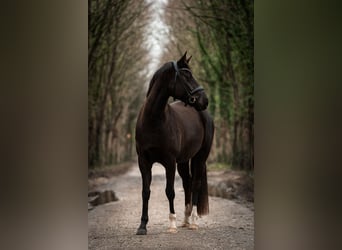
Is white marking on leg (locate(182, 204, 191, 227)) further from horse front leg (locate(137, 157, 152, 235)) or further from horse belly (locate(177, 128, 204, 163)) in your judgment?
horse belly (locate(177, 128, 204, 163))

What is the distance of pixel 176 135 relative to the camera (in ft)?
16.8

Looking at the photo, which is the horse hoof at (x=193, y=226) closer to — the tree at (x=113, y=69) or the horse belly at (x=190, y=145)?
the horse belly at (x=190, y=145)

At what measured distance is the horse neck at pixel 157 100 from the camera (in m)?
4.85

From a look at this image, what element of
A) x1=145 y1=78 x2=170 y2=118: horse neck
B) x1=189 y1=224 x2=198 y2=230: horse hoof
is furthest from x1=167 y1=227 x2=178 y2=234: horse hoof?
x1=145 y1=78 x2=170 y2=118: horse neck

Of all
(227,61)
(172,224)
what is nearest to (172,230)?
(172,224)

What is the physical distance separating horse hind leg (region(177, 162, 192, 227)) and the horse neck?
1.75 ft

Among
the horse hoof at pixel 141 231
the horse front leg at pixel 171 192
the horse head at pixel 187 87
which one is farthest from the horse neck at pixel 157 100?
the horse hoof at pixel 141 231
